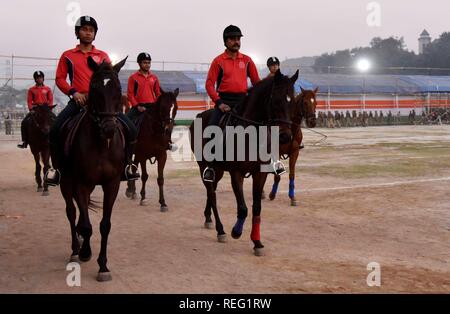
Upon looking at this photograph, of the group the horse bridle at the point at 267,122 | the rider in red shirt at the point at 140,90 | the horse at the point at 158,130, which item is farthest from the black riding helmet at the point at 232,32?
the rider in red shirt at the point at 140,90

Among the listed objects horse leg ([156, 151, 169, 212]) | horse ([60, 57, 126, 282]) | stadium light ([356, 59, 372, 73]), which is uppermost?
stadium light ([356, 59, 372, 73])

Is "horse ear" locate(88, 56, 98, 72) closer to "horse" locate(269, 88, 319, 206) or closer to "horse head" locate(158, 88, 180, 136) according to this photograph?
"horse head" locate(158, 88, 180, 136)

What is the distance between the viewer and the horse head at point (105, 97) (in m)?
5.57

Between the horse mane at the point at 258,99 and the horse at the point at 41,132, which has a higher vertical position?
the horse mane at the point at 258,99

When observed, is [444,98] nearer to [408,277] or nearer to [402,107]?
[402,107]

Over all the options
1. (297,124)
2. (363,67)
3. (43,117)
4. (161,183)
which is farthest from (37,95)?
(363,67)

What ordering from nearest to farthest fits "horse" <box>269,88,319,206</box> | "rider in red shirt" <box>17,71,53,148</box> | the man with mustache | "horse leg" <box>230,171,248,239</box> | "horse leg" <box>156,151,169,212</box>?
"horse leg" <box>230,171,248,239</box>
the man with mustache
"horse leg" <box>156,151,169,212</box>
"horse" <box>269,88,319,206</box>
"rider in red shirt" <box>17,71,53,148</box>

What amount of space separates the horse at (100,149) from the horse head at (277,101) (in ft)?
6.83

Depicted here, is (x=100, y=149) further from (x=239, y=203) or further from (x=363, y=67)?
(x=363, y=67)

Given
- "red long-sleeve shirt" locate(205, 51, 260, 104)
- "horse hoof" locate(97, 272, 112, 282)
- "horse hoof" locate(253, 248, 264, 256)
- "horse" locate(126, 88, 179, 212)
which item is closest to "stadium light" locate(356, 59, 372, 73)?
"horse" locate(126, 88, 179, 212)

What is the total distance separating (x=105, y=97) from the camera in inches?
220

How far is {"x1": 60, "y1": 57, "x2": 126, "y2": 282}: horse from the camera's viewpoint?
18.5ft

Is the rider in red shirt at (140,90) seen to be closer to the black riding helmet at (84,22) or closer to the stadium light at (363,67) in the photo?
the black riding helmet at (84,22)

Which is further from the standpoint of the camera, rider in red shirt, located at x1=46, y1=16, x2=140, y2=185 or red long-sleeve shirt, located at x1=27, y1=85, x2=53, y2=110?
red long-sleeve shirt, located at x1=27, y1=85, x2=53, y2=110
